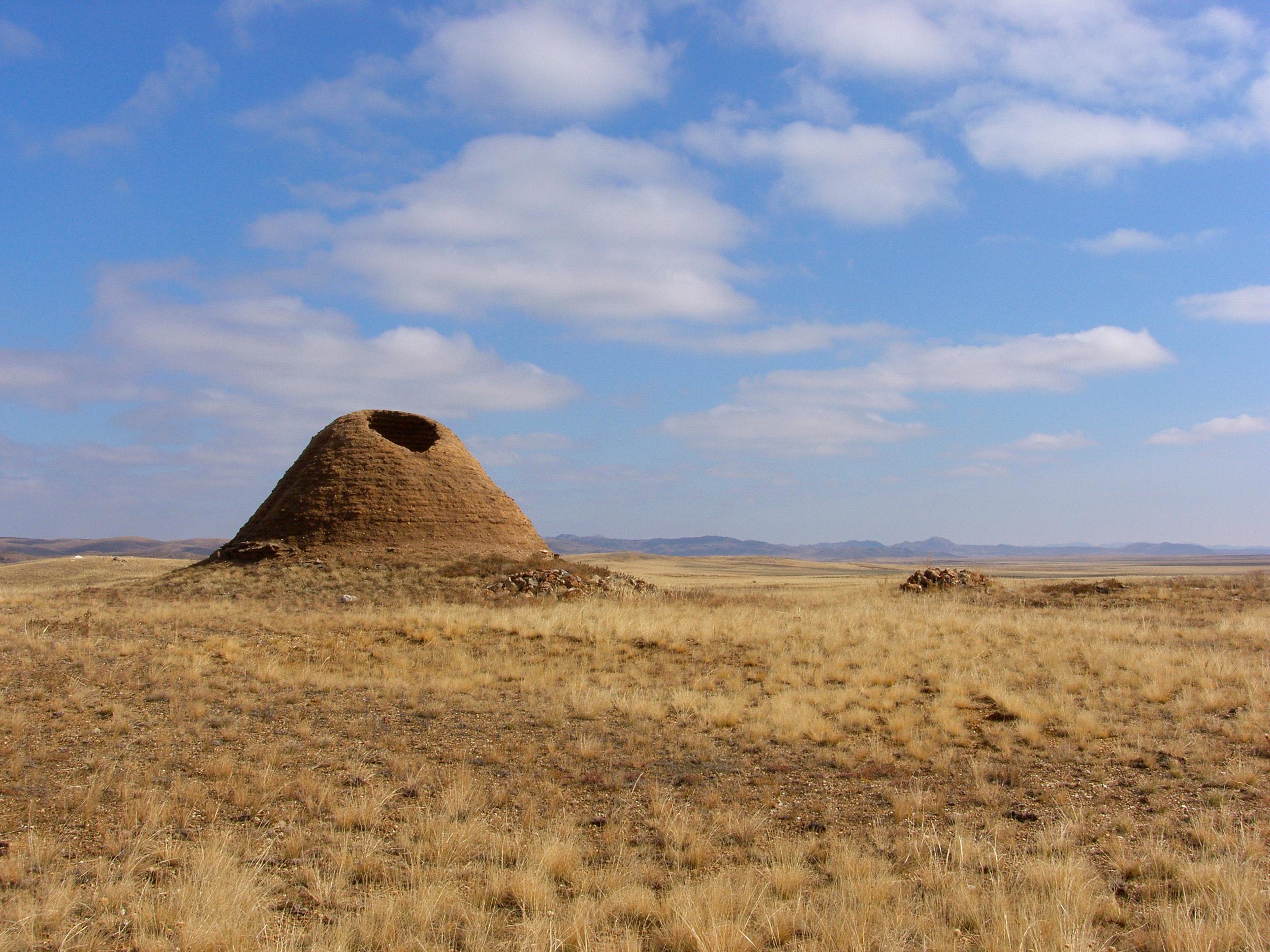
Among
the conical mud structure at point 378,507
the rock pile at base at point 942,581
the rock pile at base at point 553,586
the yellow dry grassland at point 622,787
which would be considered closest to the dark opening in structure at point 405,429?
the conical mud structure at point 378,507

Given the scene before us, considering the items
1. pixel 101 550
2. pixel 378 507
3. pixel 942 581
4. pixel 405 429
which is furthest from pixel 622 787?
pixel 101 550

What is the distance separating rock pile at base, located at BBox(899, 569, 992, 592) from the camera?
2836 cm

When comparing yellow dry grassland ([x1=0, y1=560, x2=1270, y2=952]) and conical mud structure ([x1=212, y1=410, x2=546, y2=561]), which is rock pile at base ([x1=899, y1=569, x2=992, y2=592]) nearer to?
yellow dry grassland ([x1=0, y1=560, x2=1270, y2=952])

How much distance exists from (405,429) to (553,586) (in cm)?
1016

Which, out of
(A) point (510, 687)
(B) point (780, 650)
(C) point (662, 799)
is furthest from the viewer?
(B) point (780, 650)

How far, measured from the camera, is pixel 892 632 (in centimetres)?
1645

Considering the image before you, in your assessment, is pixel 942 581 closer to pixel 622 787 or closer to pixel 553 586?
pixel 553 586

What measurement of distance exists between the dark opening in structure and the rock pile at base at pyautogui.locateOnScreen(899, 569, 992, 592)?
59.1 ft

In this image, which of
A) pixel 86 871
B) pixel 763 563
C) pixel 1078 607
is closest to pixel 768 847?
→ pixel 86 871

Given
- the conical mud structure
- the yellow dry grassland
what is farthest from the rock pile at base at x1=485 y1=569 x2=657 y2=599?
the yellow dry grassland

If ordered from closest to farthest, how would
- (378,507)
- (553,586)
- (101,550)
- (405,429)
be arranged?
(553,586), (378,507), (405,429), (101,550)

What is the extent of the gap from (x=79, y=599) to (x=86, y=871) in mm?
19003

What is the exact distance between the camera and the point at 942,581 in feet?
95.2

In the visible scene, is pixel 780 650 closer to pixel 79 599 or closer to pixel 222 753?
pixel 222 753
